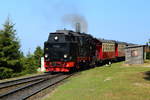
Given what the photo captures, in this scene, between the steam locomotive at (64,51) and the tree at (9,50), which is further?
the tree at (9,50)

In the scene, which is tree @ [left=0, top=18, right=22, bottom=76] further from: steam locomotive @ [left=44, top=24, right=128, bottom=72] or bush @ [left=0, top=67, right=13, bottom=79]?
steam locomotive @ [left=44, top=24, right=128, bottom=72]

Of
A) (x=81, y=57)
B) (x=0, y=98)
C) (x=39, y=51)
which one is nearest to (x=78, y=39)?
(x=81, y=57)

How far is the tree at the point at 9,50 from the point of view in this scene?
2344cm

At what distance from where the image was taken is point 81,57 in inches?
900

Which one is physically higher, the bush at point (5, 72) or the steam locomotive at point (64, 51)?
the steam locomotive at point (64, 51)

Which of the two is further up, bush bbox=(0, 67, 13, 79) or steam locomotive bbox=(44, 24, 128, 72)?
steam locomotive bbox=(44, 24, 128, 72)

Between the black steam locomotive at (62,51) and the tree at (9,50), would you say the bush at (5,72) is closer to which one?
the tree at (9,50)

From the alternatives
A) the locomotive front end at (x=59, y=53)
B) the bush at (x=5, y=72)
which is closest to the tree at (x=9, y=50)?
the bush at (x=5, y=72)

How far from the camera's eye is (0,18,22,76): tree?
23438mm

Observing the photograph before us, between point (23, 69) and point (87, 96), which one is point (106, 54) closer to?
point (23, 69)

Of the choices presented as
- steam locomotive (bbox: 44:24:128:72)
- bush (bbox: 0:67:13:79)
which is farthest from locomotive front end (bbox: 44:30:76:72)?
bush (bbox: 0:67:13:79)

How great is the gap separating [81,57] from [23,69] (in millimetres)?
7825

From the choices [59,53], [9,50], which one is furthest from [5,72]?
[59,53]

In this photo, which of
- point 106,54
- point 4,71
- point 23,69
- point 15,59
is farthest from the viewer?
point 106,54
